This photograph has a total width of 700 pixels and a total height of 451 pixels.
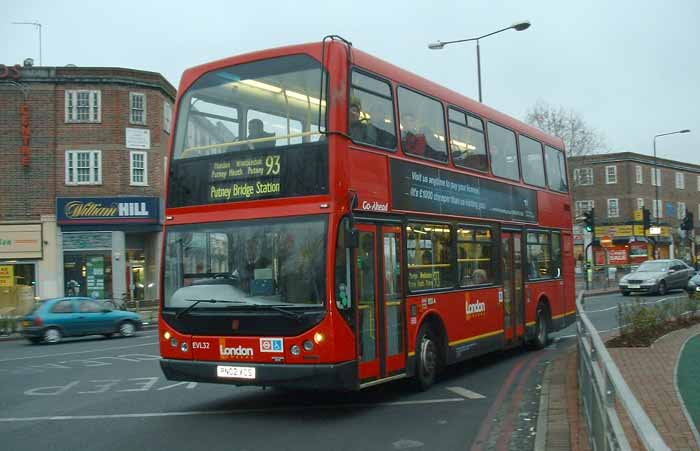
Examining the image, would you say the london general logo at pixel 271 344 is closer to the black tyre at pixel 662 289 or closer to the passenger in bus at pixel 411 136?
the passenger in bus at pixel 411 136

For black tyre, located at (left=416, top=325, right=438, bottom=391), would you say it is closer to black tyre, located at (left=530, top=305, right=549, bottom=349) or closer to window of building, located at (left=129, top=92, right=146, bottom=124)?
black tyre, located at (left=530, top=305, right=549, bottom=349)

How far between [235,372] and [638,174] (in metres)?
66.7

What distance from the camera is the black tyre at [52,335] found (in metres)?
21.4

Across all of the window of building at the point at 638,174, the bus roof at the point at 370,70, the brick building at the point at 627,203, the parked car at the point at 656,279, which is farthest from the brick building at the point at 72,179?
the window of building at the point at 638,174

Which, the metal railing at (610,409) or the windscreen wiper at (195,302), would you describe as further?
the windscreen wiper at (195,302)

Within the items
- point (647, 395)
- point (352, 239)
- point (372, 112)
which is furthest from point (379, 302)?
point (647, 395)

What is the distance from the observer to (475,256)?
12.3 metres

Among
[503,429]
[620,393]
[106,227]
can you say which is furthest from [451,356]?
[106,227]

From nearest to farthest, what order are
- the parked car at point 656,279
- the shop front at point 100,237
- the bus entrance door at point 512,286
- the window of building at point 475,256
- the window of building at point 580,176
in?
the window of building at point 475,256 → the bus entrance door at point 512,286 → the parked car at point 656,279 → the shop front at point 100,237 → the window of building at point 580,176

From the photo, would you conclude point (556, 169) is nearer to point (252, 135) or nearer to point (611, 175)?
point (252, 135)

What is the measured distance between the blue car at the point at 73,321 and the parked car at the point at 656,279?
22.7 metres

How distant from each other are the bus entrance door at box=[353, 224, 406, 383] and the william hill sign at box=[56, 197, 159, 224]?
2702 cm

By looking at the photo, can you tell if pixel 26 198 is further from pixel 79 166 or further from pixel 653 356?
pixel 653 356

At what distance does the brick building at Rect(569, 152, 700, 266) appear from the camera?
67.4 metres
